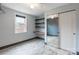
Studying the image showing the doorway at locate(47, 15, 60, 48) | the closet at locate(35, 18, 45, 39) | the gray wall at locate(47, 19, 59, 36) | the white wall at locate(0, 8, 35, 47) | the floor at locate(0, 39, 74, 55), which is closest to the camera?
the floor at locate(0, 39, 74, 55)

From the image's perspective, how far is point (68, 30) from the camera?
10.6 feet

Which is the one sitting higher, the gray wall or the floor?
the gray wall

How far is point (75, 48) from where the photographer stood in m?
2.95

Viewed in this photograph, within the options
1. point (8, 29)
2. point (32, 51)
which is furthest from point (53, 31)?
point (8, 29)

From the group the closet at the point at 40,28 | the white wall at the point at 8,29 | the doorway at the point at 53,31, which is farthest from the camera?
the closet at the point at 40,28

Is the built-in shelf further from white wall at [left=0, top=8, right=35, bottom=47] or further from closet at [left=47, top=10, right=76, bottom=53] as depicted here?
closet at [left=47, top=10, right=76, bottom=53]

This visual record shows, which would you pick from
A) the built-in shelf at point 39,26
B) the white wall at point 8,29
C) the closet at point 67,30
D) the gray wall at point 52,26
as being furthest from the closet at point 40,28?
the closet at point 67,30

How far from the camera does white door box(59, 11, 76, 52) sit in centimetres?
302

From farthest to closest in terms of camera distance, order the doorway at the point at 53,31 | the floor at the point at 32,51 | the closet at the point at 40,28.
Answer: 1. the closet at the point at 40,28
2. the doorway at the point at 53,31
3. the floor at the point at 32,51

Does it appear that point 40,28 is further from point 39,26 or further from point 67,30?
point 67,30

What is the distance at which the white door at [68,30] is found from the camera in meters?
3.02

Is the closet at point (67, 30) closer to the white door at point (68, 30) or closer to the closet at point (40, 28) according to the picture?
the white door at point (68, 30)

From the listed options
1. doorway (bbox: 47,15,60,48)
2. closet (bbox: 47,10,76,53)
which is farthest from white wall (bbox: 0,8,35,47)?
closet (bbox: 47,10,76,53)
